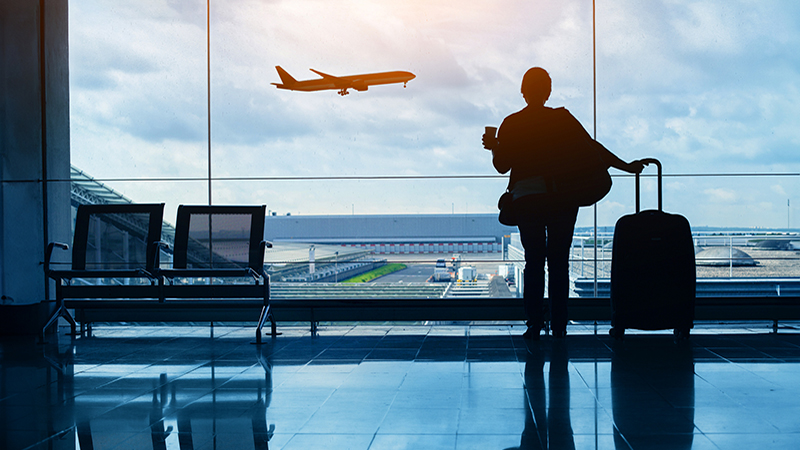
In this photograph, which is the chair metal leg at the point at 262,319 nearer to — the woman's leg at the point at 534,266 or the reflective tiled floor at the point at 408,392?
the reflective tiled floor at the point at 408,392

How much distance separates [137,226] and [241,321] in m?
0.88

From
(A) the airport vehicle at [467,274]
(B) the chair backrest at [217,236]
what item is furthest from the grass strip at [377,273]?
(B) the chair backrest at [217,236]

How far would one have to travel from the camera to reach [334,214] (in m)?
3.98

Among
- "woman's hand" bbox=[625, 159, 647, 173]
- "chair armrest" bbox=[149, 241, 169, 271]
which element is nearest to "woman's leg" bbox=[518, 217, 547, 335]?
"woman's hand" bbox=[625, 159, 647, 173]

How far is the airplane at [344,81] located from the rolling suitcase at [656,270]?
2.61m

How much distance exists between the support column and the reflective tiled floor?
437 mm

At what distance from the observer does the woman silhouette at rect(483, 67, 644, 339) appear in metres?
2.88

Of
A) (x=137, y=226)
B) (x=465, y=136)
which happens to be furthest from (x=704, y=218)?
(x=137, y=226)

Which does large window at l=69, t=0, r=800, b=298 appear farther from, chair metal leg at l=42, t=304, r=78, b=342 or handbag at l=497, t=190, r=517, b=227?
chair metal leg at l=42, t=304, r=78, b=342

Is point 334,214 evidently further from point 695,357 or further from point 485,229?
point 695,357

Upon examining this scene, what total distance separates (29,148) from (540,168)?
311 centimetres

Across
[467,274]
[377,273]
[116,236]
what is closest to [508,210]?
[467,274]

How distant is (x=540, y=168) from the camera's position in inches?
114

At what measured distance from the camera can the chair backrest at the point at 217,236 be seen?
138 inches
